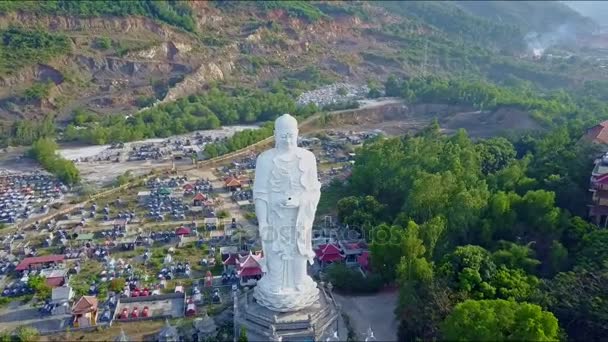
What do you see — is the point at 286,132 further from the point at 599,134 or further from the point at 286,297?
the point at 599,134

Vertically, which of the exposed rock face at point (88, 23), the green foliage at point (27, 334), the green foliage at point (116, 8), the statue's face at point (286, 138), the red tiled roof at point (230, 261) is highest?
the green foliage at point (116, 8)

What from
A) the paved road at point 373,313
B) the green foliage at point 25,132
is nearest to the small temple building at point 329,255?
the paved road at point 373,313

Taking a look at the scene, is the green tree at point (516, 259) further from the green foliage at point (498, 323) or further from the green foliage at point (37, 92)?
the green foliage at point (37, 92)

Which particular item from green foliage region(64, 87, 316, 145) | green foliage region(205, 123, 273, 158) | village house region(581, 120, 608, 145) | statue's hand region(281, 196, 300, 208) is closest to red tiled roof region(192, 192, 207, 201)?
green foliage region(205, 123, 273, 158)

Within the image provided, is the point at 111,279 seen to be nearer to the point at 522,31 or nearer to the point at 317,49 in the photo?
the point at 317,49

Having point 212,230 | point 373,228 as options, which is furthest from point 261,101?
point 373,228

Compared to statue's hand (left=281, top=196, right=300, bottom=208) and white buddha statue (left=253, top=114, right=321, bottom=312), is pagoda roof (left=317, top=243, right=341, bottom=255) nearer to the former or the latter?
white buddha statue (left=253, top=114, right=321, bottom=312)
